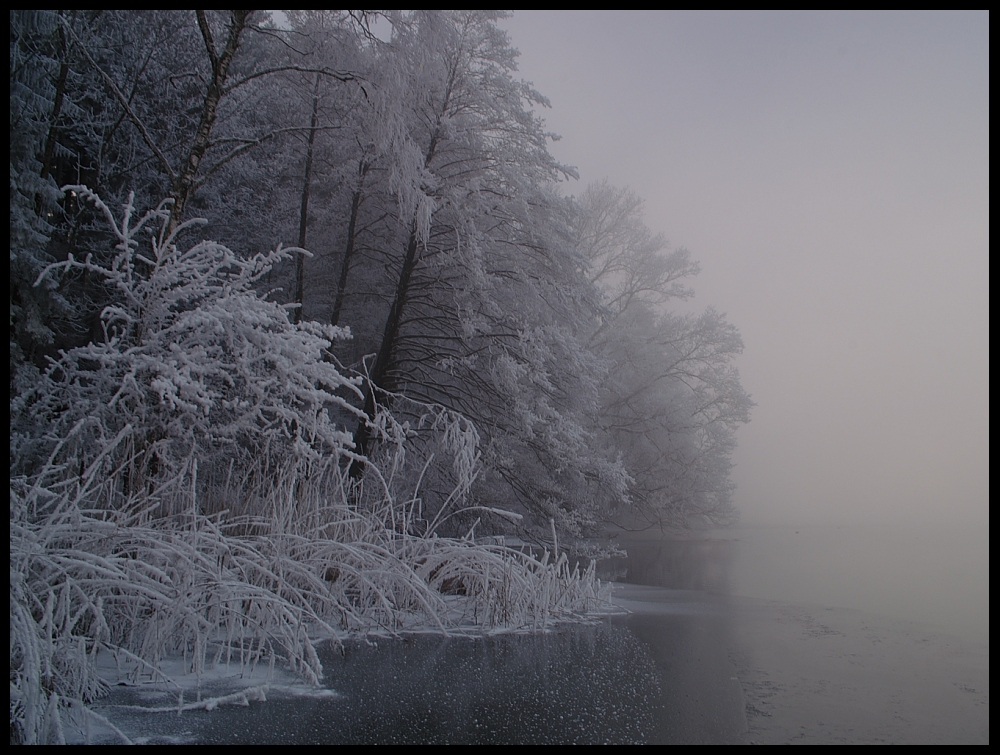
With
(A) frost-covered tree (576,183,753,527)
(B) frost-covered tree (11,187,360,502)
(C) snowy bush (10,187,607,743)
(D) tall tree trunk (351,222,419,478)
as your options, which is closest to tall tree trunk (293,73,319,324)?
(D) tall tree trunk (351,222,419,478)

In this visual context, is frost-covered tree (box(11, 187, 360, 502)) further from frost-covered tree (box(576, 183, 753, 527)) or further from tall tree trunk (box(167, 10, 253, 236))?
frost-covered tree (box(576, 183, 753, 527))

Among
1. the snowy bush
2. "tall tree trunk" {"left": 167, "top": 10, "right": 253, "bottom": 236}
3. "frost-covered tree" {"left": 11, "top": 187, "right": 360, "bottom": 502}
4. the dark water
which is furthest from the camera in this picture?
"tall tree trunk" {"left": 167, "top": 10, "right": 253, "bottom": 236}

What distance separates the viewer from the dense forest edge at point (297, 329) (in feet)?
12.8

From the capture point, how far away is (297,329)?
4973 millimetres

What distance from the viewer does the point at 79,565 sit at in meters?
2.65

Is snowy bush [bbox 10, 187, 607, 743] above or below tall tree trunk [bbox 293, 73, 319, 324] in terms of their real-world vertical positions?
below

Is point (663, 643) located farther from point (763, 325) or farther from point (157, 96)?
point (763, 325)

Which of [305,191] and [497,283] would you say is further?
[305,191]

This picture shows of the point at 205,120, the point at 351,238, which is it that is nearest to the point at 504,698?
the point at 205,120

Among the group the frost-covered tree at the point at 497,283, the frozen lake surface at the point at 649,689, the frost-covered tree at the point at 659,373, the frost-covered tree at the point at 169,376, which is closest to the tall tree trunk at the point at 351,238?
the frost-covered tree at the point at 497,283

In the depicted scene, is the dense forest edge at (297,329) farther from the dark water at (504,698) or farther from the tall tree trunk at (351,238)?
the dark water at (504,698)

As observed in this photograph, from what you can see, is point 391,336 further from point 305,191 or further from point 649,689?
point 649,689

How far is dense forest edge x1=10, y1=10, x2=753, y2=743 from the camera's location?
3.91 m
